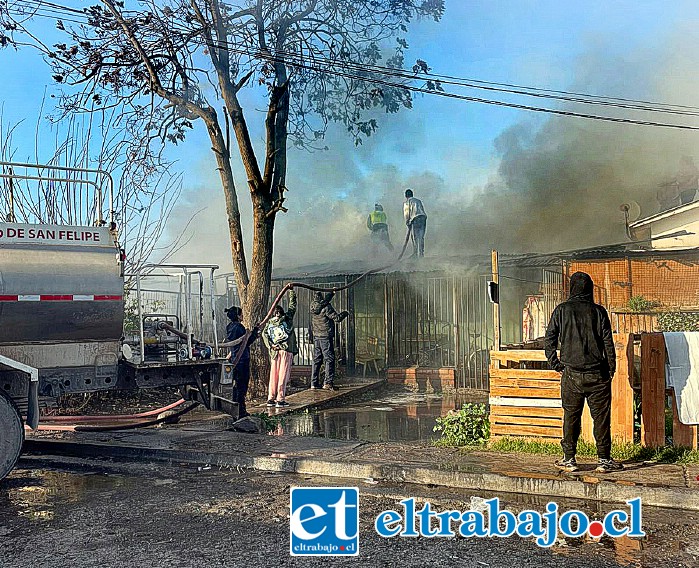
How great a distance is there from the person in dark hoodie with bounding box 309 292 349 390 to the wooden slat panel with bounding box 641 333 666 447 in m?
6.78

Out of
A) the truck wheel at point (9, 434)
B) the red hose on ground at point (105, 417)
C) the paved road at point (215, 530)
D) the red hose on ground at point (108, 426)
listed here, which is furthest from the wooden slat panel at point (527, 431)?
the truck wheel at point (9, 434)

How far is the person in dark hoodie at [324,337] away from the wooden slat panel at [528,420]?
226 inches

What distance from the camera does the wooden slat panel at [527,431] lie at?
749cm

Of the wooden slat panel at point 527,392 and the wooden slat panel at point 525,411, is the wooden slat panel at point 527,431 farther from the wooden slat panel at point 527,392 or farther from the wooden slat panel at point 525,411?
the wooden slat panel at point 527,392

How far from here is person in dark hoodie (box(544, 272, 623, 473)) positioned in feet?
21.8

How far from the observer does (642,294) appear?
50.3ft

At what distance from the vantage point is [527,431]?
7609 mm

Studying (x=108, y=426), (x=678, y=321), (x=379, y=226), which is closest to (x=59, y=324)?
(x=108, y=426)

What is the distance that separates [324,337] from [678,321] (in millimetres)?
6913

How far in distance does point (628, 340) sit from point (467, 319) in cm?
741

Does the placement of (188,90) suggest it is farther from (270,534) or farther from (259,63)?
(270,534)

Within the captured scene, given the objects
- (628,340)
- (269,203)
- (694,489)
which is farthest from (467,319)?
(694,489)

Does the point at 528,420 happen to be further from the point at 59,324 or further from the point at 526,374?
the point at 59,324

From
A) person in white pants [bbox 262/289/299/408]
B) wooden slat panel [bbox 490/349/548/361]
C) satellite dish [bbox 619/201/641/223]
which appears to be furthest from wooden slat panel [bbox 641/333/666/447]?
satellite dish [bbox 619/201/641/223]
